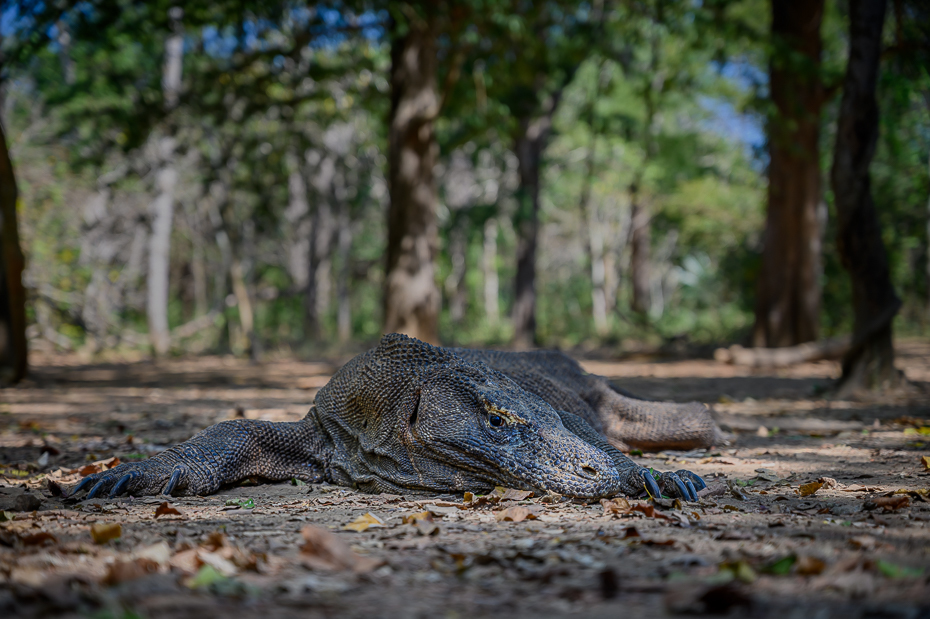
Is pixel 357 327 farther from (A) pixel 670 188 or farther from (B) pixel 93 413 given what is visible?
(B) pixel 93 413

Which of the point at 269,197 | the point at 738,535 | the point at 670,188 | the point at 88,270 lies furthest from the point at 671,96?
the point at 738,535

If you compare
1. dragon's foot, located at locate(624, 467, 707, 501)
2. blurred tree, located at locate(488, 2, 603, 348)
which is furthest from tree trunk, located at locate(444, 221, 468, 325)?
dragon's foot, located at locate(624, 467, 707, 501)

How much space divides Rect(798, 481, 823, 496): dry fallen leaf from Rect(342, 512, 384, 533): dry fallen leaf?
1.87 m

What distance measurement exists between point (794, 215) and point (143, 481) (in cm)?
1092

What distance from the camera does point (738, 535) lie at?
232 centimetres

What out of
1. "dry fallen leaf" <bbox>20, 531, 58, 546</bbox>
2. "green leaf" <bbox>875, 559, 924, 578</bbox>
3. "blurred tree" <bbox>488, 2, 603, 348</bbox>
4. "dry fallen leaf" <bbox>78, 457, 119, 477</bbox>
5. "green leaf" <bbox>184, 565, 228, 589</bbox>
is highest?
→ "blurred tree" <bbox>488, 2, 603, 348</bbox>

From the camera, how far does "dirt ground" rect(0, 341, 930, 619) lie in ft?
5.65

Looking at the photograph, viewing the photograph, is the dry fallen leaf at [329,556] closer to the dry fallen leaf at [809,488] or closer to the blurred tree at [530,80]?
the dry fallen leaf at [809,488]

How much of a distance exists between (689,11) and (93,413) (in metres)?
8.45

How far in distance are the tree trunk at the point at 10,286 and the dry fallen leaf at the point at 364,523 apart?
7.23 metres

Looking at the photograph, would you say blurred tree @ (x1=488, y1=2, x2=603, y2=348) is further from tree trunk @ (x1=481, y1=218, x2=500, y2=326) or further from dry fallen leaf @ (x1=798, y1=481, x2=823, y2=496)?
tree trunk @ (x1=481, y1=218, x2=500, y2=326)

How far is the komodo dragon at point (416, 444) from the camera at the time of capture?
2.93 meters

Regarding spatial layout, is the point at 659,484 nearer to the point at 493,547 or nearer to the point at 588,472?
the point at 588,472

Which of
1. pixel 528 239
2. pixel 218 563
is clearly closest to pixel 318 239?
pixel 528 239
